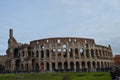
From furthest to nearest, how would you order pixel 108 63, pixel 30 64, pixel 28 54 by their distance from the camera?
pixel 108 63 < pixel 28 54 < pixel 30 64

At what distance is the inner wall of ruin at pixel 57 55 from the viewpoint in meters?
79.3

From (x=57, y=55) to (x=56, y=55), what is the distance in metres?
0.60

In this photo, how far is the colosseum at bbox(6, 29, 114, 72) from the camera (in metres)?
79.4

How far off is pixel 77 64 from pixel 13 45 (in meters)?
24.6

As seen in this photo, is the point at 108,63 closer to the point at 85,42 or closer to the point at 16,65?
the point at 85,42

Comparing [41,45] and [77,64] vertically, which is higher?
[41,45]

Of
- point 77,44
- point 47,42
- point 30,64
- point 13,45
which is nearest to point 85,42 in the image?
point 77,44

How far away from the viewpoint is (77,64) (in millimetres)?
82125

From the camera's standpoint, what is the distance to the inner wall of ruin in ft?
260

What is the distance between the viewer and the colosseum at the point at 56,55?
260 ft

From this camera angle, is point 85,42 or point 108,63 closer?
point 85,42

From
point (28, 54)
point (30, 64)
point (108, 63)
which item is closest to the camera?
point (30, 64)

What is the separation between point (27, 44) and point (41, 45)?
678cm

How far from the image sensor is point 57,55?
80.1m
